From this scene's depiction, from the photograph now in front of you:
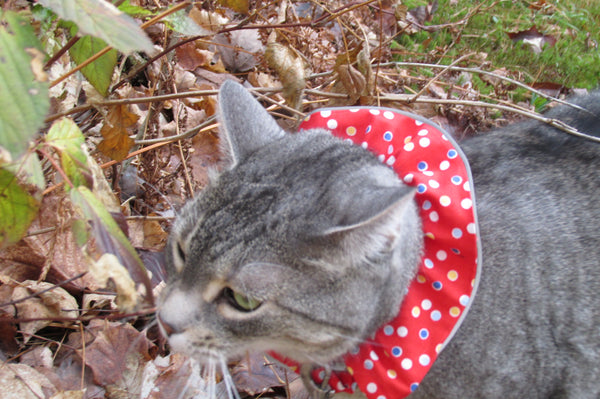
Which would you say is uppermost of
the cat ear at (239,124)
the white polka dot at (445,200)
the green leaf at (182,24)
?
the green leaf at (182,24)

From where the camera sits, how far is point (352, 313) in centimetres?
173

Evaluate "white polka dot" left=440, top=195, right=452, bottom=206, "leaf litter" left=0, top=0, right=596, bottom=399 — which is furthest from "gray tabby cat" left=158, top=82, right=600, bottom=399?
"leaf litter" left=0, top=0, right=596, bottom=399

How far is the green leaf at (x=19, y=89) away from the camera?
103 cm

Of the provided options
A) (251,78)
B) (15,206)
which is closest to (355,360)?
(15,206)

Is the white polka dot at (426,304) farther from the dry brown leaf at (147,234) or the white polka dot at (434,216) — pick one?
the dry brown leaf at (147,234)

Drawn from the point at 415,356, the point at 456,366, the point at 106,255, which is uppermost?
the point at 106,255

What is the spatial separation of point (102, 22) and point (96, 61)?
74 cm

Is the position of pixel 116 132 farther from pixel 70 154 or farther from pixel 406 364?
pixel 406 364

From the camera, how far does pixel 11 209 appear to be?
4.36 ft

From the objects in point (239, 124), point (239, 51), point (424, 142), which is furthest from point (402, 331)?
point (239, 51)

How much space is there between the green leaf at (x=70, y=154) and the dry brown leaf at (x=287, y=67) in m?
1.42

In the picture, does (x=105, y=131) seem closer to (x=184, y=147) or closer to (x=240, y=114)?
(x=240, y=114)

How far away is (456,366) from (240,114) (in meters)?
1.19

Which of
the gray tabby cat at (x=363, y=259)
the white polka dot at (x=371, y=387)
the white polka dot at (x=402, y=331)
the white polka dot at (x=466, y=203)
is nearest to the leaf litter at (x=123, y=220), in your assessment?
the gray tabby cat at (x=363, y=259)
